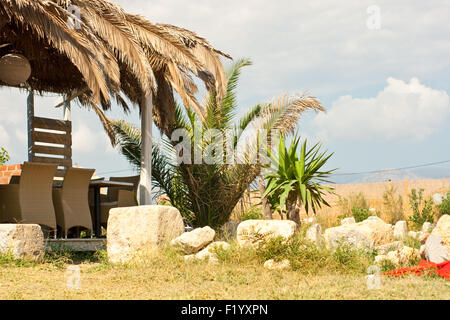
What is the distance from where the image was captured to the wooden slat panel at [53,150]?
1254 centimetres

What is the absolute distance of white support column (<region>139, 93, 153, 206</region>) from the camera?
997 centimetres

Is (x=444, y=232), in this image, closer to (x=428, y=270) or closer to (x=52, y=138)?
(x=428, y=270)

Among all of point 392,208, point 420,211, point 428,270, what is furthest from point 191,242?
point 420,211

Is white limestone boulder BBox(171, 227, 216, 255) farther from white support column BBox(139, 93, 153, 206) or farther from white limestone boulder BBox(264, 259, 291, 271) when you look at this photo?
white support column BBox(139, 93, 153, 206)

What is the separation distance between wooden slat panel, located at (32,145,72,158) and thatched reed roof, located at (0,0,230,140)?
4.44 ft

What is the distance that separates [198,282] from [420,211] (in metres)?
11.4

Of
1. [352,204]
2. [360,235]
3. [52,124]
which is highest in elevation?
[52,124]

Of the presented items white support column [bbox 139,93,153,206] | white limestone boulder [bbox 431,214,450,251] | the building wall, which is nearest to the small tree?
the building wall

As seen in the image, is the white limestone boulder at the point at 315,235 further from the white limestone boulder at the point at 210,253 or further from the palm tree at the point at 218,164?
the palm tree at the point at 218,164

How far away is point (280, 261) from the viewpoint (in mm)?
6543

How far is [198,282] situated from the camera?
5531 mm

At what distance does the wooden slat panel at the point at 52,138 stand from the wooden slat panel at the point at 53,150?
180 millimetres

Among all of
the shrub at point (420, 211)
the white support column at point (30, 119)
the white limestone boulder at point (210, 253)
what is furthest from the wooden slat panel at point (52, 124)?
the shrub at point (420, 211)
